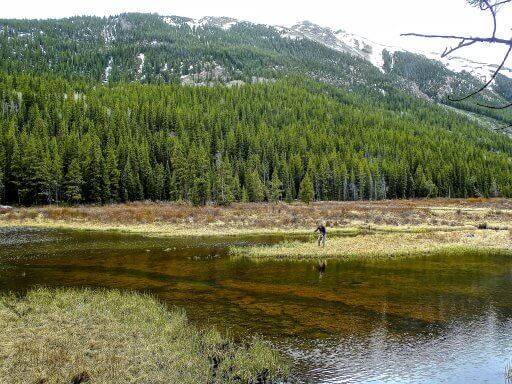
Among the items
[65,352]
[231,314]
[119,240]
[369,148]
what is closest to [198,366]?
[65,352]

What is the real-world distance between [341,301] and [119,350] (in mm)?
9580

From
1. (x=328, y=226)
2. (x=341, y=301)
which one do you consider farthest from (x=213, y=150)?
(x=341, y=301)

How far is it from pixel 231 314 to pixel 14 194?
86116mm

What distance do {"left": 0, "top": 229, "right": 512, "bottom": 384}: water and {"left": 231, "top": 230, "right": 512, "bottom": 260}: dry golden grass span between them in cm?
216

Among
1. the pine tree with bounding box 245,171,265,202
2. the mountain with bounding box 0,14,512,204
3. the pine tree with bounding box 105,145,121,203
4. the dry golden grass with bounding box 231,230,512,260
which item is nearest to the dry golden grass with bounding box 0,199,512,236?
the dry golden grass with bounding box 231,230,512,260

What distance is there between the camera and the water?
1099 cm

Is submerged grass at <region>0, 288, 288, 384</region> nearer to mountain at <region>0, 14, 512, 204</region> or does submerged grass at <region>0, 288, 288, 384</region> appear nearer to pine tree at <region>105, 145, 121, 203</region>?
mountain at <region>0, 14, 512, 204</region>

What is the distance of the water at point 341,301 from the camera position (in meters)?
11.0

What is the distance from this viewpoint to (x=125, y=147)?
10269 centimetres

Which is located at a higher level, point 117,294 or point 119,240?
point 117,294

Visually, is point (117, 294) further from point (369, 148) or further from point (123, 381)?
point (369, 148)

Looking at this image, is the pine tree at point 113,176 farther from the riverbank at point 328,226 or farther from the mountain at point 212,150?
the riverbank at point 328,226

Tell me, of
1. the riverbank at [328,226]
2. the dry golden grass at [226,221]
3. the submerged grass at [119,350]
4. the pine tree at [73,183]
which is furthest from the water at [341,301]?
the pine tree at [73,183]

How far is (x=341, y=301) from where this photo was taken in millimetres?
17328
